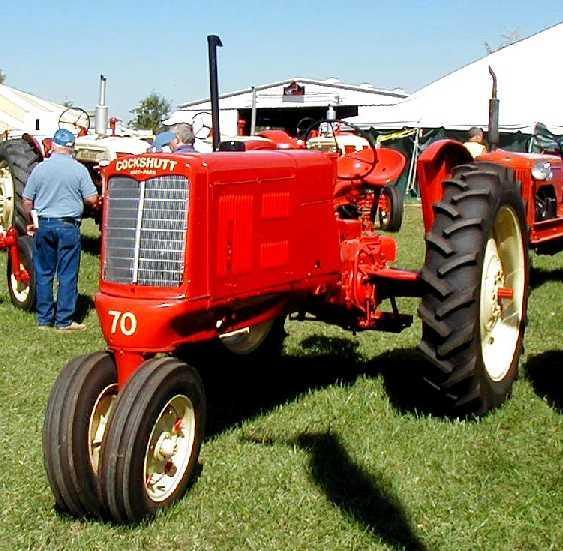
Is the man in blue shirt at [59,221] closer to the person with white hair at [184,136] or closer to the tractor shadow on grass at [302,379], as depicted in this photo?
the person with white hair at [184,136]

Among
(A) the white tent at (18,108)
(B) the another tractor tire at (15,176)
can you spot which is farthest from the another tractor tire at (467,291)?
(A) the white tent at (18,108)

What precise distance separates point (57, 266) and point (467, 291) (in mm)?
4153

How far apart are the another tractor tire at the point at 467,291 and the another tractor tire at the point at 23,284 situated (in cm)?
438

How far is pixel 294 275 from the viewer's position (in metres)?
4.64

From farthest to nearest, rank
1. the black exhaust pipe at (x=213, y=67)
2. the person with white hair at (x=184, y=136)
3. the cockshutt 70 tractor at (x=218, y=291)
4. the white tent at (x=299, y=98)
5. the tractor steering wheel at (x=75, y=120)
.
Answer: the white tent at (x=299, y=98)
the tractor steering wheel at (x=75, y=120)
the person with white hair at (x=184, y=136)
the black exhaust pipe at (x=213, y=67)
the cockshutt 70 tractor at (x=218, y=291)

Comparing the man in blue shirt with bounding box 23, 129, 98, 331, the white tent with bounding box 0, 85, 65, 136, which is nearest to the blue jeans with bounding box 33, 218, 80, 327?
the man in blue shirt with bounding box 23, 129, 98, 331

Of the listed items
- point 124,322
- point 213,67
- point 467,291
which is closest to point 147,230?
point 124,322

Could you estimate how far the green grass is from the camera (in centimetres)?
374

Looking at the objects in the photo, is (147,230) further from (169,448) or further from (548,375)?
(548,375)

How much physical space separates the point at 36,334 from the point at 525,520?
4720mm

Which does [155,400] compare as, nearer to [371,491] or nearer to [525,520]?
[371,491]

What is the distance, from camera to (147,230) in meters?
4.01

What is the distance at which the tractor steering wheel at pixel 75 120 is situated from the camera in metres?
12.7

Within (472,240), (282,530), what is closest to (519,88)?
(472,240)
